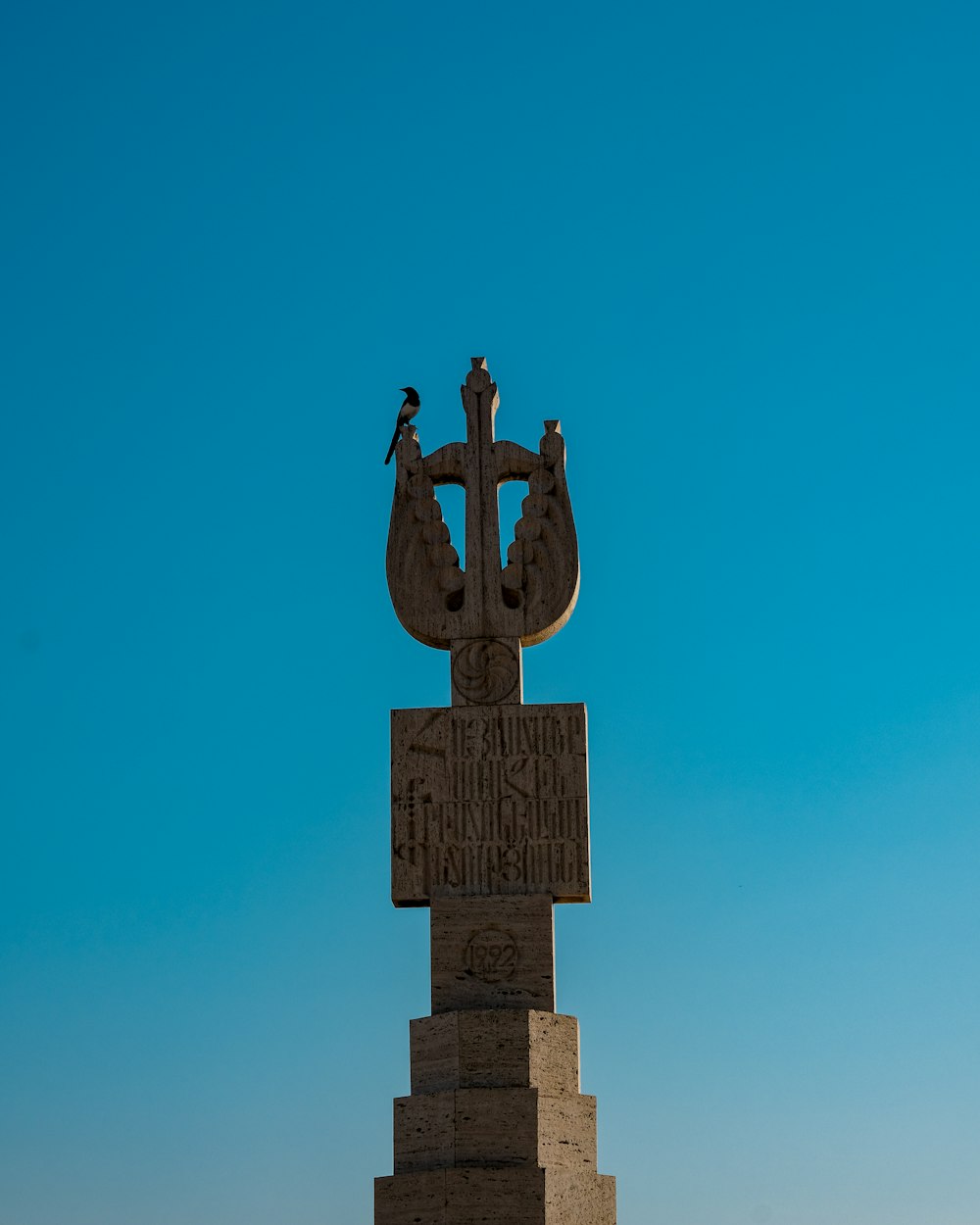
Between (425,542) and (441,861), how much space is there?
2532mm

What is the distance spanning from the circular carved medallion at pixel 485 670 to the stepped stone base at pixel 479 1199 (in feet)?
11.7

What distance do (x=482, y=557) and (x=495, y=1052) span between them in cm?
382

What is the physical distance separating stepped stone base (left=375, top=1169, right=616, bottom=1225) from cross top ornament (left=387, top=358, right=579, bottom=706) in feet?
11.7

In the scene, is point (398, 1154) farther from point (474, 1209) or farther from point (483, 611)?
point (483, 611)

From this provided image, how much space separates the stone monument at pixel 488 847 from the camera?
16.6 meters

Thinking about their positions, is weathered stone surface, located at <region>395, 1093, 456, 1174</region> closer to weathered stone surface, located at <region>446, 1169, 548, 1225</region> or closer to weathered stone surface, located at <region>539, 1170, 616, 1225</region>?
weathered stone surface, located at <region>446, 1169, 548, 1225</region>

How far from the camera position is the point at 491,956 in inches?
679

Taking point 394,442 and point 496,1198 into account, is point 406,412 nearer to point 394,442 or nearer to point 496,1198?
point 394,442

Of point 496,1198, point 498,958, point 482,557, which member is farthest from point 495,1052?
point 482,557

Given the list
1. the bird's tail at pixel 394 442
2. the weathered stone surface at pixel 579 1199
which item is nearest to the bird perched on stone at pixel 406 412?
the bird's tail at pixel 394 442

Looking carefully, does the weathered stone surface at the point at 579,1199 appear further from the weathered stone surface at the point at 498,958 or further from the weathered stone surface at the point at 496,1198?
the weathered stone surface at the point at 498,958

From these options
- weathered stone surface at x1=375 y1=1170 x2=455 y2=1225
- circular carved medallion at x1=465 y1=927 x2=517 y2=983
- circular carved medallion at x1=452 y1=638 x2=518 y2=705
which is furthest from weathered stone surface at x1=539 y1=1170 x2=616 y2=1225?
circular carved medallion at x1=452 y1=638 x2=518 y2=705

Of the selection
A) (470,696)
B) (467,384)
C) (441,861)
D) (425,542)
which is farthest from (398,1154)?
(467,384)

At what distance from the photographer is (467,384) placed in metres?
18.7
